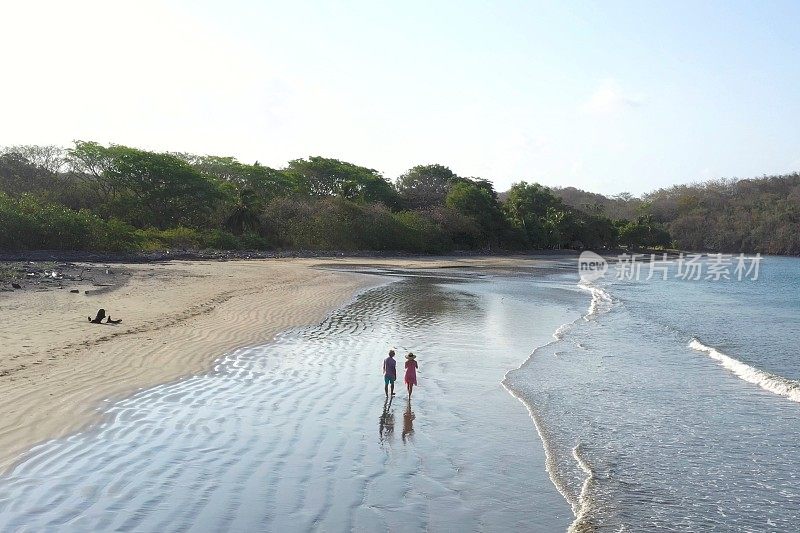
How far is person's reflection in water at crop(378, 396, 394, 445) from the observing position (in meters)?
8.75

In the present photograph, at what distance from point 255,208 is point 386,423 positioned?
53.2 metres

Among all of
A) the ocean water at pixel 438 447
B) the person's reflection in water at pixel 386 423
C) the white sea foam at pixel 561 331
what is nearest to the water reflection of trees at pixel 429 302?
the white sea foam at pixel 561 331

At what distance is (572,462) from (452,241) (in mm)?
70322

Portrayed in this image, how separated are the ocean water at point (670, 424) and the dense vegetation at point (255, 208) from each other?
1404 inches

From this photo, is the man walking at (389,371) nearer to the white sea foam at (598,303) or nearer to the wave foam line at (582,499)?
the wave foam line at (582,499)

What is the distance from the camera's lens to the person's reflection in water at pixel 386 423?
345 inches

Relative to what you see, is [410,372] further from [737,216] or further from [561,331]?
[737,216]

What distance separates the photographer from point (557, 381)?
13016mm

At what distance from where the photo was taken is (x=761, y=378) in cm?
1405

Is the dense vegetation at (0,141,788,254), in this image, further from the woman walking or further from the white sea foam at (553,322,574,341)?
the woman walking

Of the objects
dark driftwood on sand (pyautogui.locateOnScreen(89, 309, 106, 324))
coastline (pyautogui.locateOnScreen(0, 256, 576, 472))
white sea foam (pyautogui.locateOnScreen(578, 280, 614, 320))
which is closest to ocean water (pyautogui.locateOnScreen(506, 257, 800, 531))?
white sea foam (pyautogui.locateOnScreen(578, 280, 614, 320))

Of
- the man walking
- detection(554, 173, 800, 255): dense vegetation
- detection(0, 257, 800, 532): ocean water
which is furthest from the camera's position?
detection(554, 173, 800, 255): dense vegetation

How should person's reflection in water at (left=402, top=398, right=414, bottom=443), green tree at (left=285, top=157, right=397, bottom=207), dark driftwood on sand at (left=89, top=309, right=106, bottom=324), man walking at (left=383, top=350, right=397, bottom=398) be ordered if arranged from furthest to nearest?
1. green tree at (left=285, top=157, right=397, bottom=207)
2. dark driftwood on sand at (left=89, top=309, right=106, bottom=324)
3. man walking at (left=383, top=350, right=397, bottom=398)
4. person's reflection in water at (left=402, top=398, right=414, bottom=443)

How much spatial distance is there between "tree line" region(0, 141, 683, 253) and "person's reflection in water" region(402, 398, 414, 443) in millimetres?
36577
